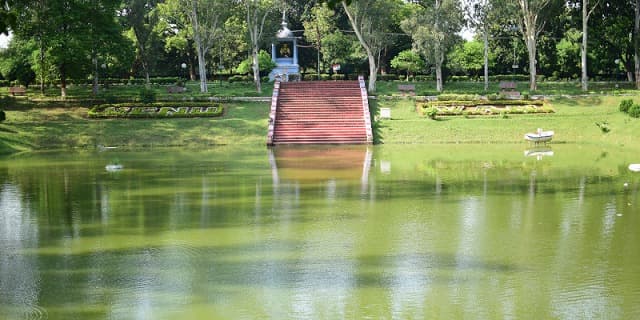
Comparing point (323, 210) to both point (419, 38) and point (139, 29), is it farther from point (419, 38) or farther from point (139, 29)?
point (139, 29)

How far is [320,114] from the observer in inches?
1610

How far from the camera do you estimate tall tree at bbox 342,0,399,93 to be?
1871 inches

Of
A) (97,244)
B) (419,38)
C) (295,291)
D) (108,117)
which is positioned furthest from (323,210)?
(419,38)

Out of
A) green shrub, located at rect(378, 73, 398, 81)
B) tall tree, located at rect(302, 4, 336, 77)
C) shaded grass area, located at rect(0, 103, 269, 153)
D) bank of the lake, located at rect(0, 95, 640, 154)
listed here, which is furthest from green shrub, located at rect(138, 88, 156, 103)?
green shrub, located at rect(378, 73, 398, 81)

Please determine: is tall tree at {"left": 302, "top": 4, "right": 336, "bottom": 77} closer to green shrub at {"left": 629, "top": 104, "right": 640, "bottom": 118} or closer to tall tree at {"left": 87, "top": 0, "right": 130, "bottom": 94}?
tall tree at {"left": 87, "top": 0, "right": 130, "bottom": 94}

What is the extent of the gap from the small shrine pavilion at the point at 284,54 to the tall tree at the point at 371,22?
34.8 ft

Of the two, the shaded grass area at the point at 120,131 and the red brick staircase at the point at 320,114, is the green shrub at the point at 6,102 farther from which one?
the red brick staircase at the point at 320,114

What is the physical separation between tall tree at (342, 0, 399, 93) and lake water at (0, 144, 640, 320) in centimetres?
2208

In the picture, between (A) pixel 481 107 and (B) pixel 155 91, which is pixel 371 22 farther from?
(B) pixel 155 91

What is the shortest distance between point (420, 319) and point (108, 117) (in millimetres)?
33370

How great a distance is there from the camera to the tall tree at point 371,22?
47531 millimetres

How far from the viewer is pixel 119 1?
152 feet

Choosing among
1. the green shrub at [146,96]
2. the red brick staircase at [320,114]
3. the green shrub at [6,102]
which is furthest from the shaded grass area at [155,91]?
the red brick staircase at [320,114]

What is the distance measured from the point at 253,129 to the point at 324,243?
24.5 m
